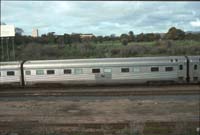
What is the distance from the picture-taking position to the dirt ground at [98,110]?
13897mm

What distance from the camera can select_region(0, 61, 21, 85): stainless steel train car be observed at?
2527cm

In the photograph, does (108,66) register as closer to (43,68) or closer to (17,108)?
(43,68)

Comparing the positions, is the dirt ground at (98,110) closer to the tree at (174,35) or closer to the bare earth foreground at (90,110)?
the bare earth foreground at (90,110)

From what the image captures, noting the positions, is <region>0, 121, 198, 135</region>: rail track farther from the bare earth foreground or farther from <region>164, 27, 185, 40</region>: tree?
<region>164, 27, 185, 40</region>: tree

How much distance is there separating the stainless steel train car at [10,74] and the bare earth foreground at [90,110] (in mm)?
4851

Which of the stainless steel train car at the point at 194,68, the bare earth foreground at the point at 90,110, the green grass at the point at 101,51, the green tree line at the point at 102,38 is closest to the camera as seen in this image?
the bare earth foreground at the point at 90,110

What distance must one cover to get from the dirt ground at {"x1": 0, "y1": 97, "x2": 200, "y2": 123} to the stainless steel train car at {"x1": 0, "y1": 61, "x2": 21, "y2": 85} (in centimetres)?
583

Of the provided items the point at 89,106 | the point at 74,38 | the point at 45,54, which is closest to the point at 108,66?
the point at 89,106

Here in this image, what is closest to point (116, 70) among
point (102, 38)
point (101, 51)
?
point (101, 51)

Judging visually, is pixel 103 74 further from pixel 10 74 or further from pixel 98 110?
pixel 98 110

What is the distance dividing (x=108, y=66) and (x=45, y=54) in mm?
31784

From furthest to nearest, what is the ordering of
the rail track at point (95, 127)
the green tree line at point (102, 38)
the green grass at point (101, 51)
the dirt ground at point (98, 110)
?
the green tree line at point (102, 38) < the green grass at point (101, 51) < the dirt ground at point (98, 110) < the rail track at point (95, 127)

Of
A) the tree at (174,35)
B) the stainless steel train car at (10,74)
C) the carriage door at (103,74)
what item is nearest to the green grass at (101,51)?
the tree at (174,35)

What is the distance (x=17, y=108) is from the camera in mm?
17109
